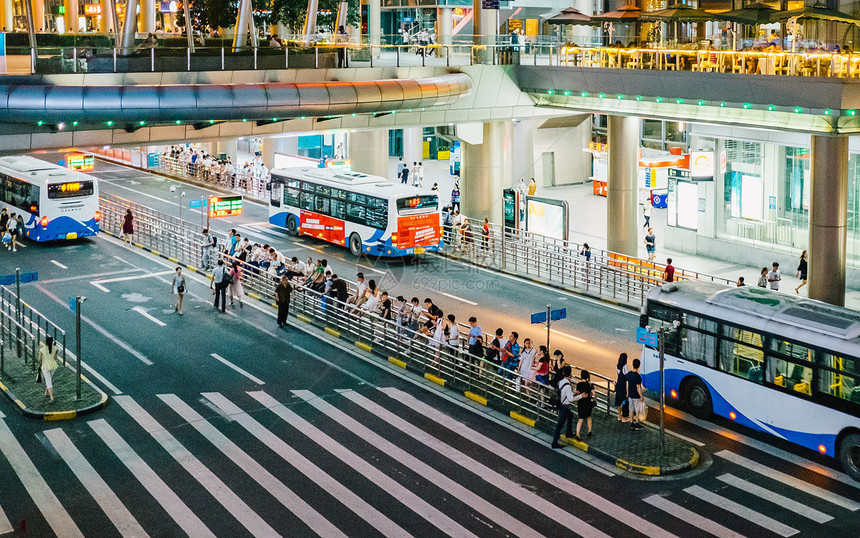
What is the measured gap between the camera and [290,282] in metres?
30.6

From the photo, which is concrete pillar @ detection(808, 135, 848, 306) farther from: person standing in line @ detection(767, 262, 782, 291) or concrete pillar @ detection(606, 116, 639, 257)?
concrete pillar @ detection(606, 116, 639, 257)

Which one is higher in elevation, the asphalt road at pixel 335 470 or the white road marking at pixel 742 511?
the asphalt road at pixel 335 470

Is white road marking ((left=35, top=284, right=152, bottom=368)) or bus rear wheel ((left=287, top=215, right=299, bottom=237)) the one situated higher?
bus rear wheel ((left=287, top=215, right=299, bottom=237))

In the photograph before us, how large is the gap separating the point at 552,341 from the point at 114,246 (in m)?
20.6

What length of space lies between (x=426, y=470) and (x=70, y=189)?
1064 inches

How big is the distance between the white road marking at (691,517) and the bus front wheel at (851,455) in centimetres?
346

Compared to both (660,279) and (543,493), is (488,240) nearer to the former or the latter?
A: (660,279)

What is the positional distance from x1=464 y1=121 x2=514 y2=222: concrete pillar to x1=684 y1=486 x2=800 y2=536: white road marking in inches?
982

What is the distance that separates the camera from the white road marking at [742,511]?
16.8 m

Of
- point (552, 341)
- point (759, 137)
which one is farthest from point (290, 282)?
point (759, 137)

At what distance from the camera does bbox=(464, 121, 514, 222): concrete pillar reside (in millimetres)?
42000

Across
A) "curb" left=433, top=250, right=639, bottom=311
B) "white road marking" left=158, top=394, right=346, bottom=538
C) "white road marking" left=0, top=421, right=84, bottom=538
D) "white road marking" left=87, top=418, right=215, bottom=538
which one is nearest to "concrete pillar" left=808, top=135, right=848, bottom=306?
"curb" left=433, top=250, right=639, bottom=311

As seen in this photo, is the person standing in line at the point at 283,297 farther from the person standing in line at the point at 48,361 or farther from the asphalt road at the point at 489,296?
the person standing in line at the point at 48,361

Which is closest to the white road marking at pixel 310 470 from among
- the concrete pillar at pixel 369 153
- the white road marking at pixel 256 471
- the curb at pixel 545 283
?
the white road marking at pixel 256 471
